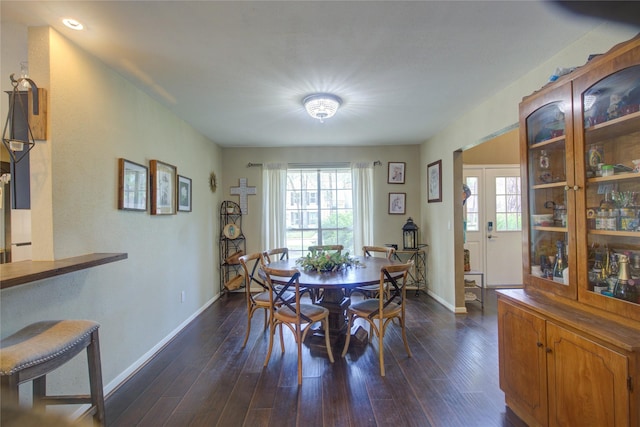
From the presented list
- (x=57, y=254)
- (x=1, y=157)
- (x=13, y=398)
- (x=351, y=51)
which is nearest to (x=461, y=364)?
(x=351, y=51)

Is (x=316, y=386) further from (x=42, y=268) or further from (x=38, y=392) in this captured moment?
(x=42, y=268)

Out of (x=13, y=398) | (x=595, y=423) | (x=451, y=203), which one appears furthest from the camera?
(x=451, y=203)

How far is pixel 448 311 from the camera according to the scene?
3.70m

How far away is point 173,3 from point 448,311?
4.10m

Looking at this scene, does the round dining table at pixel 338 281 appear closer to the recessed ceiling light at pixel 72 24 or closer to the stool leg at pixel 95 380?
the stool leg at pixel 95 380

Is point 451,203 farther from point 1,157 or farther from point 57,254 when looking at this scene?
point 1,157

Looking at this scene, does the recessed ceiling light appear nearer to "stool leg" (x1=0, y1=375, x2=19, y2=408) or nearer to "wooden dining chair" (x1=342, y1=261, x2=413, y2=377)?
"stool leg" (x1=0, y1=375, x2=19, y2=408)

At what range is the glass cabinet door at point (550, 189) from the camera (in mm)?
1573

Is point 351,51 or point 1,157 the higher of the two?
point 351,51

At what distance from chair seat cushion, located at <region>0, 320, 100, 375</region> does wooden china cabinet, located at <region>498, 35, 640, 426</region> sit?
7.77 feet

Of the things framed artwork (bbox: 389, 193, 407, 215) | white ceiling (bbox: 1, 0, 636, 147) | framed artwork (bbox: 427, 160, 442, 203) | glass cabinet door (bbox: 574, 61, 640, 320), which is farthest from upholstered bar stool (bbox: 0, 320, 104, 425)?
framed artwork (bbox: 389, 193, 407, 215)

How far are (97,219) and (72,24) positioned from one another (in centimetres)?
122

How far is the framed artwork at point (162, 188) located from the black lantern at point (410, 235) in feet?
10.9

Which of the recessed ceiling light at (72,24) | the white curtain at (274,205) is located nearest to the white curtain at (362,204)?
the white curtain at (274,205)
